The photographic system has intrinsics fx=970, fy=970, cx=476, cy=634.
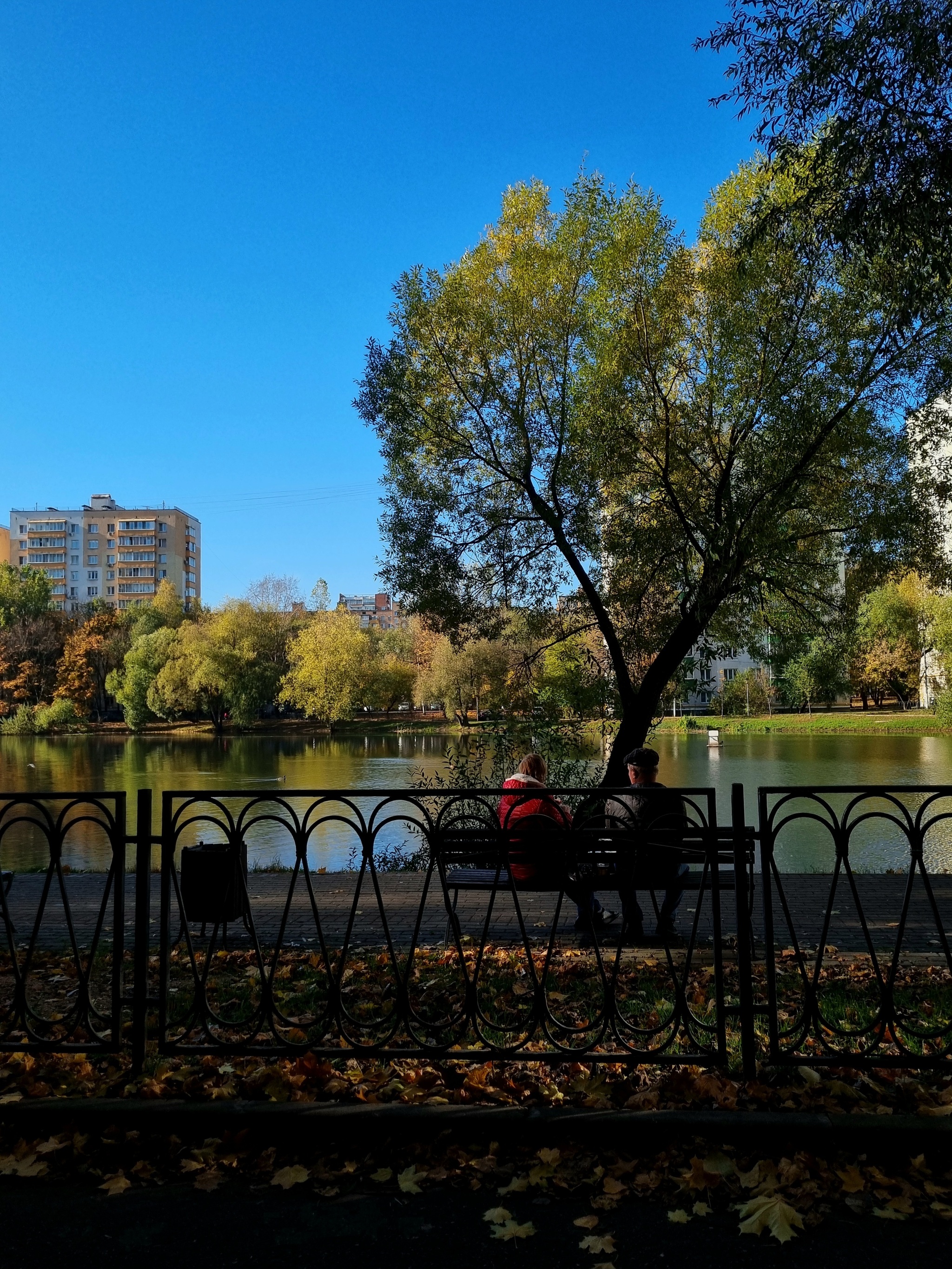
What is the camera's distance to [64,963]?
6.77 metres

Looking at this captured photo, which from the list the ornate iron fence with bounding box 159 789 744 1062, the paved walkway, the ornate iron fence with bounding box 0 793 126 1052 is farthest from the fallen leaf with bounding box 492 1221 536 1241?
the paved walkway

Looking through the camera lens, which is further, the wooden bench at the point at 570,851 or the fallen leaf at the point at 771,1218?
the wooden bench at the point at 570,851

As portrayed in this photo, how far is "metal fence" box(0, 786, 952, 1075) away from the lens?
4.39 m

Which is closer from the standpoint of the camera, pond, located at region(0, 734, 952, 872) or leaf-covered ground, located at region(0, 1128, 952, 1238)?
leaf-covered ground, located at region(0, 1128, 952, 1238)

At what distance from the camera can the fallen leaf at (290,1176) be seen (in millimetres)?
3576

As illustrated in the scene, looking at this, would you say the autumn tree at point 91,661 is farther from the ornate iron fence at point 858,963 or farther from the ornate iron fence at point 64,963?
the ornate iron fence at point 858,963

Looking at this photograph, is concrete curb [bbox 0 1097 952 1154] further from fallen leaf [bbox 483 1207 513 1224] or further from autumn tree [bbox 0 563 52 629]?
autumn tree [bbox 0 563 52 629]

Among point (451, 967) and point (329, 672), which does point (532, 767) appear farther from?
point (329, 672)

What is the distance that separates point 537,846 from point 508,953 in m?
2.25

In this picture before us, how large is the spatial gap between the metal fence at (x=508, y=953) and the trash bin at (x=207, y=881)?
22 millimetres

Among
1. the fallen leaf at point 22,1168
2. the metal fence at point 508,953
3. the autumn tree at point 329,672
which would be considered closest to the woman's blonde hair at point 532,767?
the metal fence at point 508,953

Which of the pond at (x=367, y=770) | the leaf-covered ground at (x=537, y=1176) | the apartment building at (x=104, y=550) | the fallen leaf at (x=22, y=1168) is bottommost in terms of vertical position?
the pond at (x=367, y=770)

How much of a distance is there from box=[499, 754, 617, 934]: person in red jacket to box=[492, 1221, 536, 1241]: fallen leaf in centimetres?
130

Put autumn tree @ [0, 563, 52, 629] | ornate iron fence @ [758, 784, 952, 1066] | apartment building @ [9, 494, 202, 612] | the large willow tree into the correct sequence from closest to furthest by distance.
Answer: ornate iron fence @ [758, 784, 952, 1066] < the large willow tree < autumn tree @ [0, 563, 52, 629] < apartment building @ [9, 494, 202, 612]
